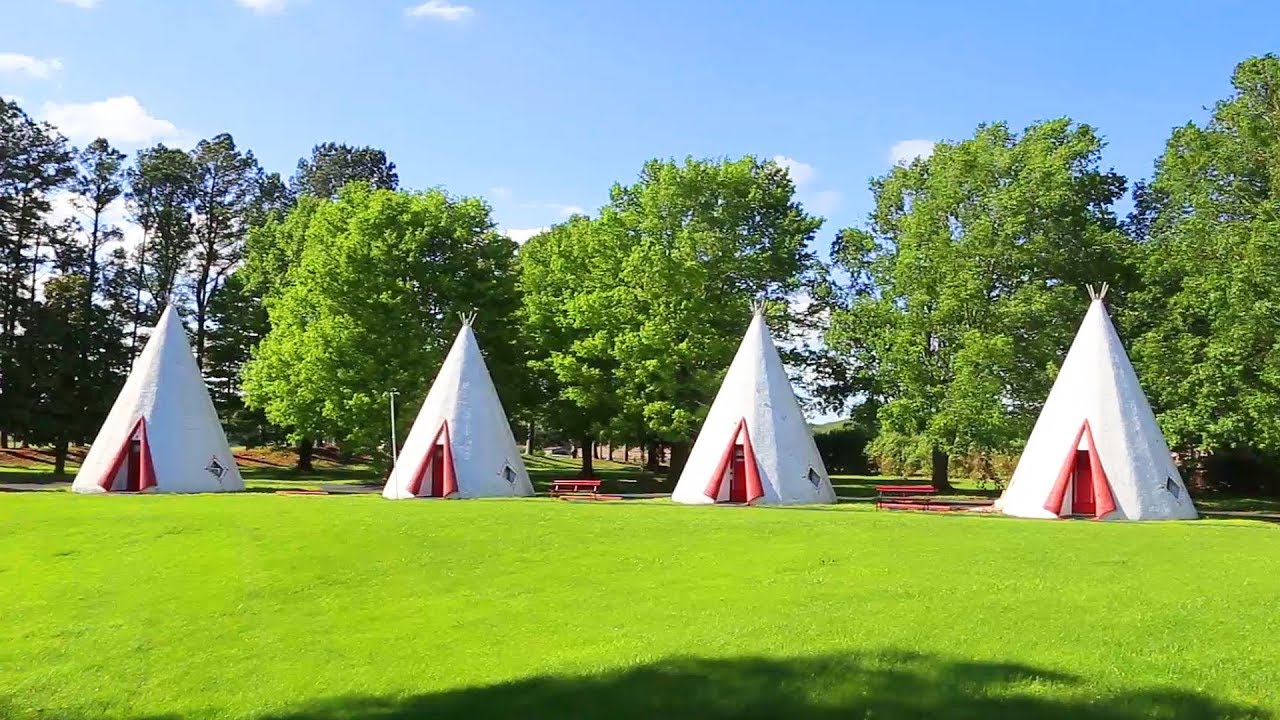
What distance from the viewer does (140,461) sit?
3070cm

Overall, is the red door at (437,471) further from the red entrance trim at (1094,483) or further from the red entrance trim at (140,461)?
the red entrance trim at (1094,483)

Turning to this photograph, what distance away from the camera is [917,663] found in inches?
372

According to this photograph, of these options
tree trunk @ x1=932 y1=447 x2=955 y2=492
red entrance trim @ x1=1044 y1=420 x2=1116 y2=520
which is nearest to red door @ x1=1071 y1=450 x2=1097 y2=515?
red entrance trim @ x1=1044 y1=420 x2=1116 y2=520

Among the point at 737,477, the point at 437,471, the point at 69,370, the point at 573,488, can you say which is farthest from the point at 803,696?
the point at 69,370

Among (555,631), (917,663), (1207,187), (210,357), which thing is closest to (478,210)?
(210,357)

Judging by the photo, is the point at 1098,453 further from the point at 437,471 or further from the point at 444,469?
the point at 437,471

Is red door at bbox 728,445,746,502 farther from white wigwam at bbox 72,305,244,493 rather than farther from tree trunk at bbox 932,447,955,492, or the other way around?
white wigwam at bbox 72,305,244,493

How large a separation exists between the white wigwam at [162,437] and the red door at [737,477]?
15.8 meters

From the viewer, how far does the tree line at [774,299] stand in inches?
1271

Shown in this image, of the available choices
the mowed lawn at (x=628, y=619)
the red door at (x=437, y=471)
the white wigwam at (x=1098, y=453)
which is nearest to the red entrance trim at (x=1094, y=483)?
the white wigwam at (x=1098, y=453)

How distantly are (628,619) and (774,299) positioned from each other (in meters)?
28.0

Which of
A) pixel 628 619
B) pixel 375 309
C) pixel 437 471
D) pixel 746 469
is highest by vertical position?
pixel 375 309

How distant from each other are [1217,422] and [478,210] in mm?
27572

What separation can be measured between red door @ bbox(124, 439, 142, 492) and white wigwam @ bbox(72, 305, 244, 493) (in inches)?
1.1
